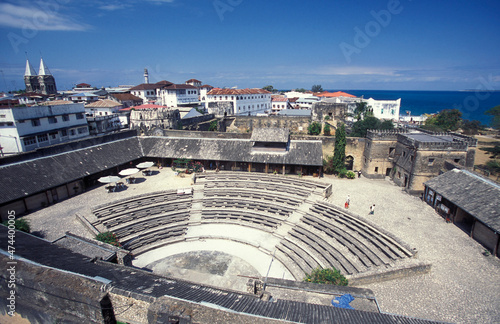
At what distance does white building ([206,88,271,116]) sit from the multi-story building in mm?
34555

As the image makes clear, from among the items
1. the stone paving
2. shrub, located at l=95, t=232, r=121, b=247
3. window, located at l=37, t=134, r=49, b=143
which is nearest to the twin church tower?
window, located at l=37, t=134, r=49, b=143

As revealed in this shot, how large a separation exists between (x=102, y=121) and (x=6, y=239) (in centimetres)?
3440

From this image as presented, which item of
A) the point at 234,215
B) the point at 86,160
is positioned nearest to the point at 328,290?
the point at 234,215

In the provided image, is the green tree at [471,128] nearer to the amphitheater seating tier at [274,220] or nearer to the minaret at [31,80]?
the amphitheater seating tier at [274,220]

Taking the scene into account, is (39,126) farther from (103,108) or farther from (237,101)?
(237,101)

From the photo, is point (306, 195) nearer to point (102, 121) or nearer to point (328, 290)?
point (328, 290)

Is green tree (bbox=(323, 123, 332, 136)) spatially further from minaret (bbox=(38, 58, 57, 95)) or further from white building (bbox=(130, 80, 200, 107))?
minaret (bbox=(38, 58, 57, 95))

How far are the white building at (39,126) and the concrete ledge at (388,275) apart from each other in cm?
3478

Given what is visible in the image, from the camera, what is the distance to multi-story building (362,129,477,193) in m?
23.3

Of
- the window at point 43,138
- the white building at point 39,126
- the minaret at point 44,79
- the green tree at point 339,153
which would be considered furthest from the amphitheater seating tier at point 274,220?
the minaret at point 44,79

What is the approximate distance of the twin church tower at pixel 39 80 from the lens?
240 ft

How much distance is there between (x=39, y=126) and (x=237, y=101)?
41.9 meters

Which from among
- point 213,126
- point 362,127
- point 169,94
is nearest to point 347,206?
point 362,127

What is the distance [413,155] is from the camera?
79.4 ft
